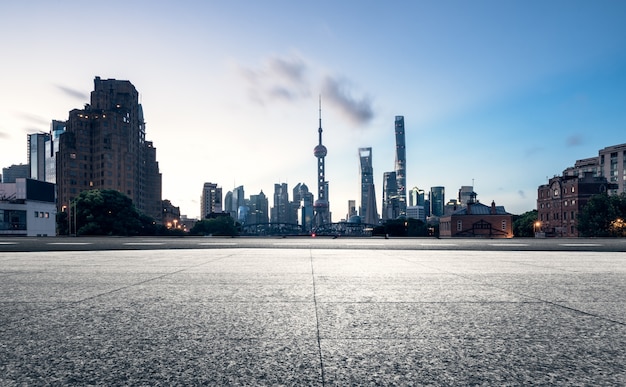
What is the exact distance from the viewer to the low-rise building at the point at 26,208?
91.9 metres

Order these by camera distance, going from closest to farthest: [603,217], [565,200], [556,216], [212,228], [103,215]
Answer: [103,215] < [603,217] < [565,200] < [556,216] < [212,228]

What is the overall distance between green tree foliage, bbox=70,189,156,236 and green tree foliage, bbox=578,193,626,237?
323ft

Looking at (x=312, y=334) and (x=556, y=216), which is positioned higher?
(x=312, y=334)

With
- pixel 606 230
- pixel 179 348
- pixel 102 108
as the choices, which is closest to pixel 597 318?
pixel 179 348

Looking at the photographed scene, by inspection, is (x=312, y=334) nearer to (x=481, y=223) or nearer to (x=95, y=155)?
(x=481, y=223)

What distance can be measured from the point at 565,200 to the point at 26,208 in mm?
145070

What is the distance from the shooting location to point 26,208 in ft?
313

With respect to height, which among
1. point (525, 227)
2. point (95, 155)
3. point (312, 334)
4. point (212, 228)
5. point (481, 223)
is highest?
point (95, 155)

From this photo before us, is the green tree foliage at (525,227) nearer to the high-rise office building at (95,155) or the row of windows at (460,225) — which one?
the row of windows at (460,225)

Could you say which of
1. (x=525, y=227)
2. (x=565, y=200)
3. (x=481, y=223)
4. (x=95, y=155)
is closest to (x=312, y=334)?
(x=481, y=223)

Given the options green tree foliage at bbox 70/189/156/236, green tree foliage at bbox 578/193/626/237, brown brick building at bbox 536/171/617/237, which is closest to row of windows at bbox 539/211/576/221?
brown brick building at bbox 536/171/617/237

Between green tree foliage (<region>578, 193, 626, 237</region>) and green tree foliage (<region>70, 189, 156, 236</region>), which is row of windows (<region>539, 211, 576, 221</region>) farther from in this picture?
green tree foliage (<region>70, 189, 156, 236</region>)

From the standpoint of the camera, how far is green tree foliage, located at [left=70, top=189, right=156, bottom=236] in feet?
248

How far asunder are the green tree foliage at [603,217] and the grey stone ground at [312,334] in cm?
9422
